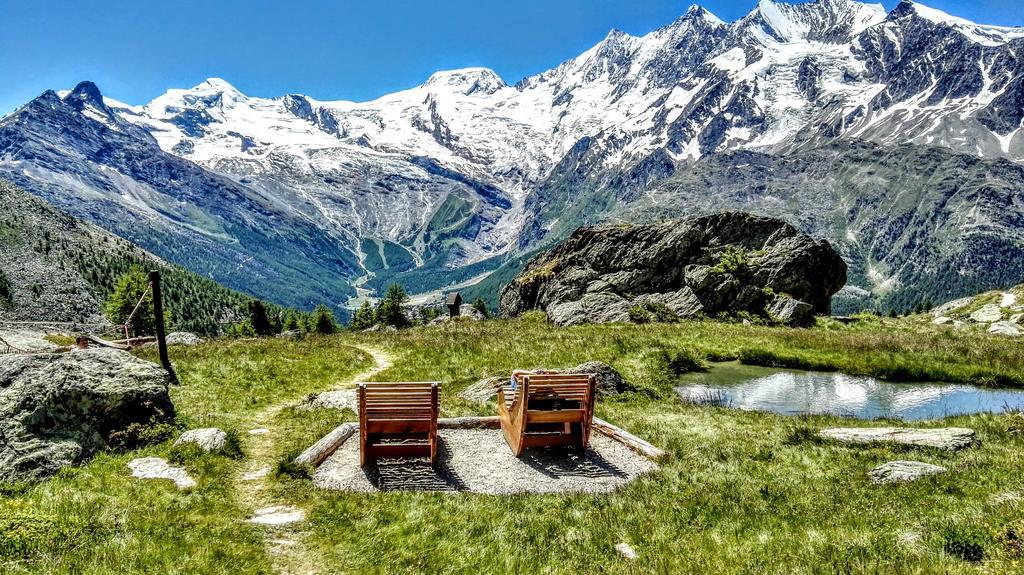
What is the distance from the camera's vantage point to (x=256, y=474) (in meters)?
12.9

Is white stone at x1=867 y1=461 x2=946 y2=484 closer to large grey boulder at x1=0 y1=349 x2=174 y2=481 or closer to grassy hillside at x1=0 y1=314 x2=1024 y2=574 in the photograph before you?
grassy hillside at x1=0 y1=314 x2=1024 y2=574

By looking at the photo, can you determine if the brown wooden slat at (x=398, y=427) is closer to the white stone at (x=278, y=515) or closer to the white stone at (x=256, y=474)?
the white stone at (x=256, y=474)

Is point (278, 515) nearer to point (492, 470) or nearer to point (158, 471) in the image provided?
point (158, 471)

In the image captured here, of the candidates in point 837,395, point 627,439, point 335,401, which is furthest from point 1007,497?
point 335,401

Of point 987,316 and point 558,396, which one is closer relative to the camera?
point 558,396

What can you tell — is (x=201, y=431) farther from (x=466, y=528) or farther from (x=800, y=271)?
(x=800, y=271)

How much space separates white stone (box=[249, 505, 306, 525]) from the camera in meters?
10.3

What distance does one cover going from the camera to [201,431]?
1447cm

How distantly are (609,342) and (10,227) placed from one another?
486 ft

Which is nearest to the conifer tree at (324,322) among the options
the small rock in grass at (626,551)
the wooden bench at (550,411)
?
the wooden bench at (550,411)

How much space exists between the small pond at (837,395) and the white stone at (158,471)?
1787 cm

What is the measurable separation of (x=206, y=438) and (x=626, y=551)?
1108cm

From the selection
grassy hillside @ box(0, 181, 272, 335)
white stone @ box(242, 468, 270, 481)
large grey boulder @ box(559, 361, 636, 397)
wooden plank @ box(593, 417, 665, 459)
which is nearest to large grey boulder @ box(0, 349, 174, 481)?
white stone @ box(242, 468, 270, 481)

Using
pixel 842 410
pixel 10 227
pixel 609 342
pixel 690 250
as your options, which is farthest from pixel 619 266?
pixel 10 227
